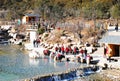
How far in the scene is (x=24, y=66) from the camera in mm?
41312

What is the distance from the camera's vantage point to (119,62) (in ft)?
132

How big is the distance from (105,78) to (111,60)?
21.0 ft

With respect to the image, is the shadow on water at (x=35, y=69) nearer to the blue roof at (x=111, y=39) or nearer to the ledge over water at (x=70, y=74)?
the ledge over water at (x=70, y=74)

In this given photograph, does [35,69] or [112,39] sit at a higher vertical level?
[112,39]

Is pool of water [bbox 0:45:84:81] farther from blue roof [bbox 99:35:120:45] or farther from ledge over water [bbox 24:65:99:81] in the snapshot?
blue roof [bbox 99:35:120:45]

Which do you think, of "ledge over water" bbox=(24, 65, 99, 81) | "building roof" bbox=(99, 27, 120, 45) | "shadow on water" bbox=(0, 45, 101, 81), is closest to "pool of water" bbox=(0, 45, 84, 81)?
"shadow on water" bbox=(0, 45, 101, 81)

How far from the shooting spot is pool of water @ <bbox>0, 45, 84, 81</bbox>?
36.7 meters

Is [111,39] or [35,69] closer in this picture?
[35,69]

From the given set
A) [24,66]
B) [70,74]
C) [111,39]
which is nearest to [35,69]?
[24,66]

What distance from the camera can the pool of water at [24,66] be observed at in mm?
36744

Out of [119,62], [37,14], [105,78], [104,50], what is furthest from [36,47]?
[37,14]

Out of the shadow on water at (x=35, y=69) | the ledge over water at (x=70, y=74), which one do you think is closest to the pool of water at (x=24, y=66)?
the shadow on water at (x=35, y=69)

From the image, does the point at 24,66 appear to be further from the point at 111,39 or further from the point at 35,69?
the point at 111,39

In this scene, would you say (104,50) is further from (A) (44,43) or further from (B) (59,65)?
(A) (44,43)
